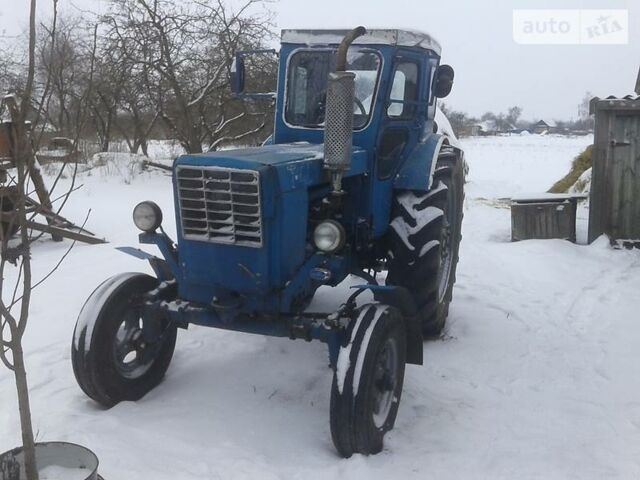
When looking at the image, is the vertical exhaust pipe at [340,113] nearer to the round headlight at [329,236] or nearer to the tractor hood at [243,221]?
the tractor hood at [243,221]

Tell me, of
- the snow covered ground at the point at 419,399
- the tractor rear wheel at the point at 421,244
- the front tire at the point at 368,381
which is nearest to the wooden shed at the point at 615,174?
the snow covered ground at the point at 419,399

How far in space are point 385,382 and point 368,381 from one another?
1.30 feet

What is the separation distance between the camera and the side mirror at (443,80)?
5.21m

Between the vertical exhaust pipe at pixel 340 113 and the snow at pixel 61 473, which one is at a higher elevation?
the vertical exhaust pipe at pixel 340 113

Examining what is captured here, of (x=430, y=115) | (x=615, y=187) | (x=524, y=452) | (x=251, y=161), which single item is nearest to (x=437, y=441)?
(x=524, y=452)

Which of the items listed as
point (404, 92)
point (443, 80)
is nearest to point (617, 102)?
point (443, 80)

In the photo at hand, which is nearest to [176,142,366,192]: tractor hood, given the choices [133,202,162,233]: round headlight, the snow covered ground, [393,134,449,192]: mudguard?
[133,202,162,233]: round headlight

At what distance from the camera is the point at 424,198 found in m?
4.70

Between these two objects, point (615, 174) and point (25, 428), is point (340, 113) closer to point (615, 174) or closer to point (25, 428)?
point (25, 428)

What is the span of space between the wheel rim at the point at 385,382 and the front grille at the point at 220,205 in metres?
0.93

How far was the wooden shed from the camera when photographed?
784 cm

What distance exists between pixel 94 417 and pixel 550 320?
3.80m

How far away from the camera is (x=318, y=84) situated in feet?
15.3

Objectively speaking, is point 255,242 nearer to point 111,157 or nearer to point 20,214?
point 20,214
